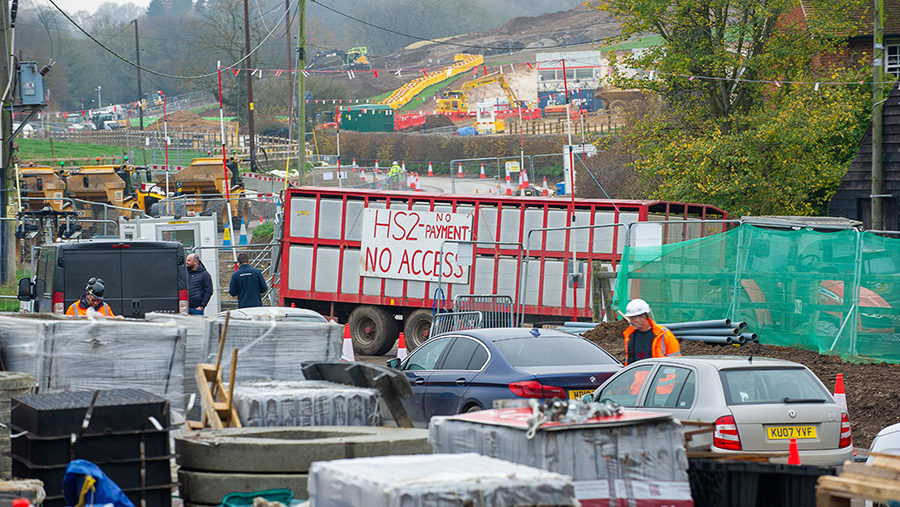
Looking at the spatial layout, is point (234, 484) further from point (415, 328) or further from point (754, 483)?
point (415, 328)

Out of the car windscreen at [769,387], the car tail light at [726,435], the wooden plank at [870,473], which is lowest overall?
the car tail light at [726,435]

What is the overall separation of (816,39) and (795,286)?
1230 centimetres

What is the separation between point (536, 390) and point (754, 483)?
12.4ft

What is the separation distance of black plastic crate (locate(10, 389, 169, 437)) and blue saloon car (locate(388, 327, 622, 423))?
169 inches

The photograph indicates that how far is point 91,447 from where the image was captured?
588cm

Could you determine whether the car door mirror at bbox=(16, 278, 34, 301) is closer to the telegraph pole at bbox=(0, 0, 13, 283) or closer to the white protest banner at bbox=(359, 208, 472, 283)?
the white protest banner at bbox=(359, 208, 472, 283)

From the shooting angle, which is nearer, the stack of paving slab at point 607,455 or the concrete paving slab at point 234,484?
the stack of paving slab at point 607,455

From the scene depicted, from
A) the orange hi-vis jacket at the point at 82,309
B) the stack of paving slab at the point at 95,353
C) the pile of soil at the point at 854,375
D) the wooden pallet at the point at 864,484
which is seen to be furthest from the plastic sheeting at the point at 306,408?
the pile of soil at the point at 854,375

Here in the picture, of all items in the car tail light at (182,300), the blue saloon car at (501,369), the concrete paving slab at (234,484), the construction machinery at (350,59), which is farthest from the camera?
the construction machinery at (350,59)

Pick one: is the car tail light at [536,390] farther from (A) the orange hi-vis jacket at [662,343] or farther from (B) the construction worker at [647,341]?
(A) the orange hi-vis jacket at [662,343]

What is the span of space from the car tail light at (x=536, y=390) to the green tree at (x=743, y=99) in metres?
15.7

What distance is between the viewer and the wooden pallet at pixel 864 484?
4840 mm

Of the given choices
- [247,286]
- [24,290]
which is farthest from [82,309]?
[247,286]

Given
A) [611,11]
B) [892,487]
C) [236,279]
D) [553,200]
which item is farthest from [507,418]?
[611,11]
